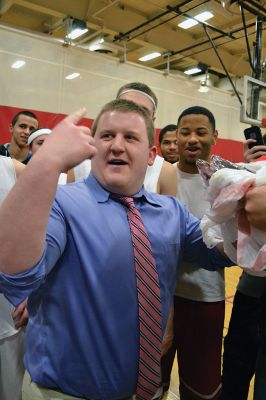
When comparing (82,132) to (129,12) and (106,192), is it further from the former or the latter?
(129,12)

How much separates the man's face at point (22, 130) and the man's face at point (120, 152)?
2.54 m

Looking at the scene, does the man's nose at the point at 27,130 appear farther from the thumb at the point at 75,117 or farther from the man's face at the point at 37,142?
the thumb at the point at 75,117

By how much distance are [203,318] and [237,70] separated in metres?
7.44

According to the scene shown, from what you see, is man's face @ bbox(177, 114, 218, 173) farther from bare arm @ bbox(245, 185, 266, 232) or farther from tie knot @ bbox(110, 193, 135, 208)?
bare arm @ bbox(245, 185, 266, 232)

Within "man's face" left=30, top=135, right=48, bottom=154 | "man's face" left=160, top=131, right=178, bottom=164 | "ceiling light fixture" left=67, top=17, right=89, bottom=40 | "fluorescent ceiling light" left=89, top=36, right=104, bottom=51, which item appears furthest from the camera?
"fluorescent ceiling light" left=89, top=36, right=104, bottom=51

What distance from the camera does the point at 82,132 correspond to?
2.45 feet

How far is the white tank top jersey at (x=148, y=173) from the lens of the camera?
1.74 meters

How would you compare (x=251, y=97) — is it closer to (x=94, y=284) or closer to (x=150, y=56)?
(x=150, y=56)

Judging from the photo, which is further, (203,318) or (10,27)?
(10,27)

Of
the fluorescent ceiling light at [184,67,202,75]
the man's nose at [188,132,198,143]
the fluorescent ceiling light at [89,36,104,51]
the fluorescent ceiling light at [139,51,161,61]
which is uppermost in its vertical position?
the fluorescent ceiling light at [139,51,161,61]

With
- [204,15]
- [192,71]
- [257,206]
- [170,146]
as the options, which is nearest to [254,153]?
[257,206]

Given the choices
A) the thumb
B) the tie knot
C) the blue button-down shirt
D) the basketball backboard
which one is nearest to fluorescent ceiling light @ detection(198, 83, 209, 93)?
the basketball backboard

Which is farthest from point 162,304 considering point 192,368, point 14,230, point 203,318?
point 192,368

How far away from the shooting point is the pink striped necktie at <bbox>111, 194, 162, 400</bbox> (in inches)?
39.7
